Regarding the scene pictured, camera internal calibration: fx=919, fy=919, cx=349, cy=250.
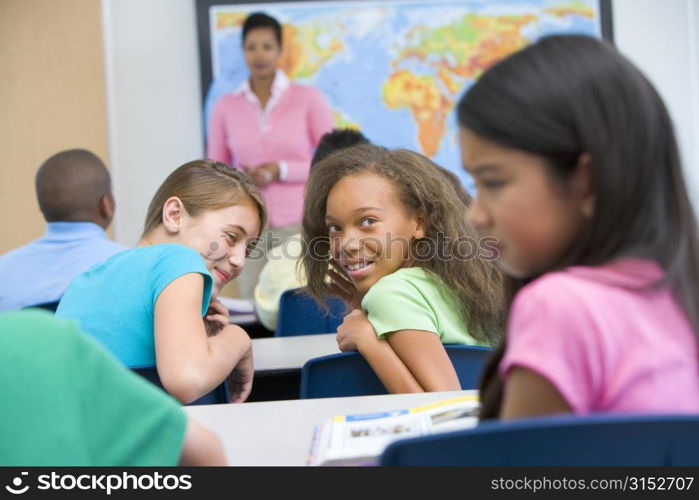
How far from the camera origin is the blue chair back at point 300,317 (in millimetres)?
3193

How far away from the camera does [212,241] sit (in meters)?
2.29

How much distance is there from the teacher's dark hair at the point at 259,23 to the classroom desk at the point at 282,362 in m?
3.12

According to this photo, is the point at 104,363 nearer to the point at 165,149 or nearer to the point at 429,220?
the point at 429,220

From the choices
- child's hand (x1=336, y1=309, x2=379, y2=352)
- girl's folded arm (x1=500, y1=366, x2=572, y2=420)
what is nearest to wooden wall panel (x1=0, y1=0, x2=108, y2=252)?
child's hand (x1=336, y1=309, x2=379, y2=352)

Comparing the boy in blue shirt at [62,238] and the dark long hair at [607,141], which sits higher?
the dark long hair at [607,141]

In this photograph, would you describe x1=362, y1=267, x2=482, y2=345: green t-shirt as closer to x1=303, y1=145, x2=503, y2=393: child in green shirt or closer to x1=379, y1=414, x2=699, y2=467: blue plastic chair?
x1=303, y1=145, x2=503, y2=393: child in green shirt

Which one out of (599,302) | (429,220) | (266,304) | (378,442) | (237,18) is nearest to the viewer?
(599,302)

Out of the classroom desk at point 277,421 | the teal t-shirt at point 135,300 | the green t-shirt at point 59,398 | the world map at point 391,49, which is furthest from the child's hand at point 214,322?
the world map at point 391,49

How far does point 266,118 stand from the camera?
18.0 ft

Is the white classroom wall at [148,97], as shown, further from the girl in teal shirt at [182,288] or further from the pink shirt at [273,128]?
the girl in teal shirt at [182,288]

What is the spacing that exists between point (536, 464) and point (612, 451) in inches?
2.6

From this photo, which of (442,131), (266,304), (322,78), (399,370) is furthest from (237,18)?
(399,370)

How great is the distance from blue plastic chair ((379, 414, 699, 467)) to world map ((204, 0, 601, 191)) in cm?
477

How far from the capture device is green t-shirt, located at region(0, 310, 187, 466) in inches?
33.5
